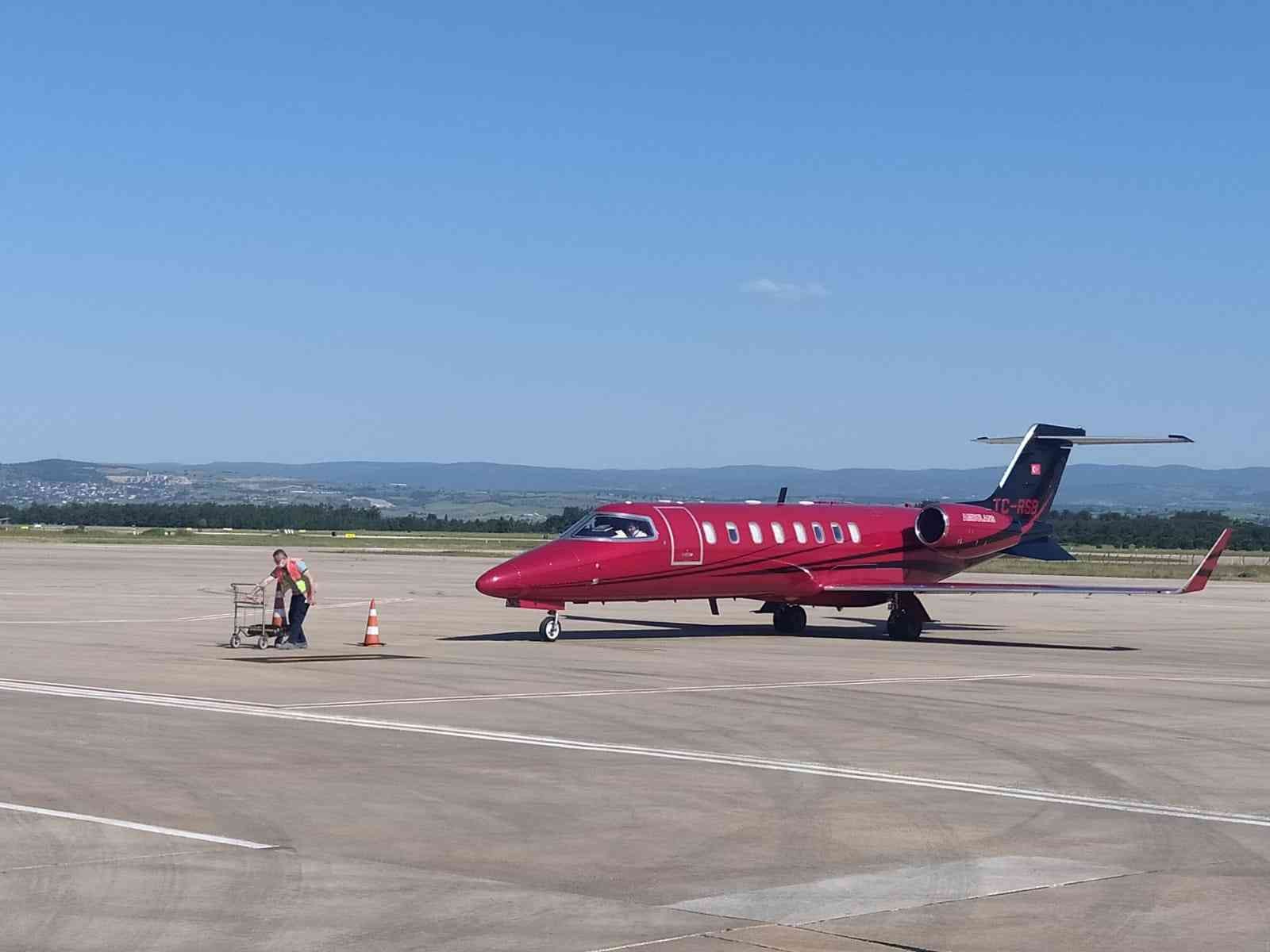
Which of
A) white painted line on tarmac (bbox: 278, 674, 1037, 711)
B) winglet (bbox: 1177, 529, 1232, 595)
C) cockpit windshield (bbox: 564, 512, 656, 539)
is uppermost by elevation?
cockpit windshield (bbox: 564, 512, 656, 539)

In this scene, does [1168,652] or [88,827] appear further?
[1168,652]

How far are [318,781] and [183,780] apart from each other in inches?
40.2

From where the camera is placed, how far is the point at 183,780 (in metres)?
13.3

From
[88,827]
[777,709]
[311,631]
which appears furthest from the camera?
[311,631]

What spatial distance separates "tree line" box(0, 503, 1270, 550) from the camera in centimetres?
12006

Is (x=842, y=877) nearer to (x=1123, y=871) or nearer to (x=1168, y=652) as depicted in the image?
(x=1123, y=871)

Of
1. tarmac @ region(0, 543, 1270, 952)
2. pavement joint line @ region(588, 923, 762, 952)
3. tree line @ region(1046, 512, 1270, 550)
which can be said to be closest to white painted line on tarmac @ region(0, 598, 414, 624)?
tarmac @ region(0, 543, 1270, 952)

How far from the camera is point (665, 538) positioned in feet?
102

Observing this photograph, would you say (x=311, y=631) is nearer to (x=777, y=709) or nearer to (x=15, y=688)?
(x=15, y=688)

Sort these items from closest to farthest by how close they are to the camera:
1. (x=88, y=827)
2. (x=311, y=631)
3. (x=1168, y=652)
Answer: (x=88, y=827)
(x=1168, y=652)
(x=311, y=631)

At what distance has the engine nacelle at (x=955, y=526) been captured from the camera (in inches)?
1406

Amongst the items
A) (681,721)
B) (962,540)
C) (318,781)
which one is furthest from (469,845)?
(962,540)

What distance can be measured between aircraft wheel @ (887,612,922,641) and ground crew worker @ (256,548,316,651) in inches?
468

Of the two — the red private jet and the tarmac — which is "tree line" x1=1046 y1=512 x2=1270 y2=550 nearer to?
Result: the red private jet
